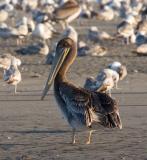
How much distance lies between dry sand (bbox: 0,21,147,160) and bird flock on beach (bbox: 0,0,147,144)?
0.90 ft

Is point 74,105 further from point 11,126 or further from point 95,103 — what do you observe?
point 11,126

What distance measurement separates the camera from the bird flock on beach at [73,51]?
368 inches

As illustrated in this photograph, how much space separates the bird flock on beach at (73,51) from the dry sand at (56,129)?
27cm

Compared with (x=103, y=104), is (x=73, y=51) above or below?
above

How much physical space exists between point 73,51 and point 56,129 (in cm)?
116

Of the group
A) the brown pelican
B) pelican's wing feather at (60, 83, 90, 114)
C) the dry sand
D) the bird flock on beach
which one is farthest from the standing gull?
pelican's wing feather at (60, 83, 90, 114)

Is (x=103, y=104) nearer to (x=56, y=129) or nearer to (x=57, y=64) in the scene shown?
(x=57, y=64)

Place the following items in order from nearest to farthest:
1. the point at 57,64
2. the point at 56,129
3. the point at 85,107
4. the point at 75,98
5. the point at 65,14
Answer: the point at 85,107 < the point at 75,98 < the point at 57,64 < the point at 56,129 < the point at 65,14

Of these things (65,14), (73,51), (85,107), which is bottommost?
(65,14)

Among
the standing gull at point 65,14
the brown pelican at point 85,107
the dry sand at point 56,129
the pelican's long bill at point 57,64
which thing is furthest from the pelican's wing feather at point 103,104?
the standing gull at point 65,14

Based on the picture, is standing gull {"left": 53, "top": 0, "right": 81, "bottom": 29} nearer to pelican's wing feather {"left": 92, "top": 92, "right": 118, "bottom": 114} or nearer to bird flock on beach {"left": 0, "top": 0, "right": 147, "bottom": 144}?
bird flock on beach {"left": 0, "top": 0, "right": 147, "bottom": 144}

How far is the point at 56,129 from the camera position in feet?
35.3

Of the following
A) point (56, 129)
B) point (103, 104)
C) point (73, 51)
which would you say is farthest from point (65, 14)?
point (103, 104)

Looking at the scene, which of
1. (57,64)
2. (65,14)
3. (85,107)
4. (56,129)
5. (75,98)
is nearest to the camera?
(85,107)
